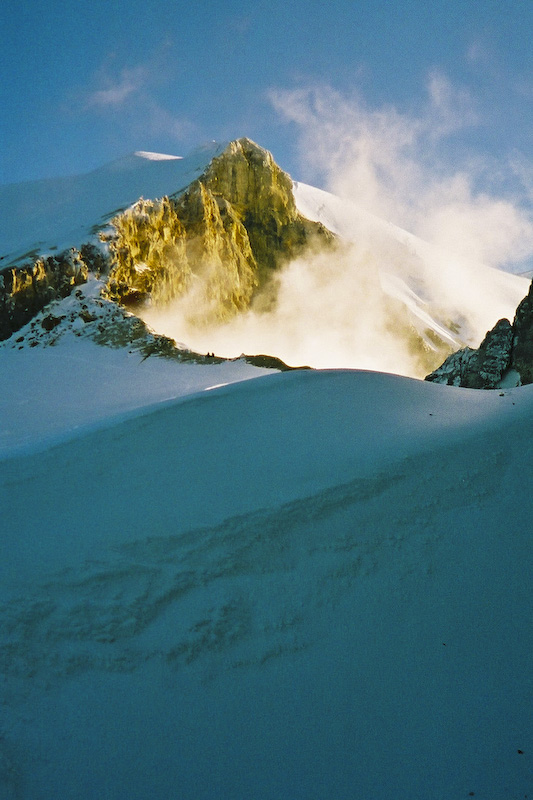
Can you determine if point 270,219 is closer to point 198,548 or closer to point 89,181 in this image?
point 89,181

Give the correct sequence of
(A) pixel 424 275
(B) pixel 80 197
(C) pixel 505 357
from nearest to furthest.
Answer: (C) pixel 505 357
(B) pixel 80 197
(A) pixel 424 275

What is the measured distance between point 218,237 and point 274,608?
97.5ft

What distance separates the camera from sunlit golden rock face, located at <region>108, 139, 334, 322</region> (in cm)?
2230

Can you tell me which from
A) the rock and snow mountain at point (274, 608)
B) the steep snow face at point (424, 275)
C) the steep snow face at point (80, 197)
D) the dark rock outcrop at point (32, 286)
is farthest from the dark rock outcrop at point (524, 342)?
the steep snow face at point (424, 275)

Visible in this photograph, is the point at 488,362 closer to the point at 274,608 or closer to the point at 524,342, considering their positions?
the point at 524,342

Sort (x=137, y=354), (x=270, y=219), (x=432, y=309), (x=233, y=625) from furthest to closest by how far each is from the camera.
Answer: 1. (x=432, y=309)
2. (x=270, y=219)
3. (x=137, y=354)
4. (x=233, y=625)

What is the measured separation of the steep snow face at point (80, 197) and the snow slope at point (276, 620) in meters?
18.4

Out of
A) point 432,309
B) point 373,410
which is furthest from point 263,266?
point 432,309

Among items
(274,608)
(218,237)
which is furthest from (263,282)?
(274,608)

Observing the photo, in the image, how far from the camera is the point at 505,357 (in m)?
16.5

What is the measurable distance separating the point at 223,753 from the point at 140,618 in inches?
38.4

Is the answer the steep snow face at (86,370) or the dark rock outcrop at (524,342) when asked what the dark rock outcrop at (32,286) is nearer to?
the steep snow face at (86,370)

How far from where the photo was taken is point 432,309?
68.7 metres

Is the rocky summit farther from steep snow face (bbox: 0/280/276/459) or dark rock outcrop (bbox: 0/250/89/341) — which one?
steep snow face (bbox: 0/280/276/459)
